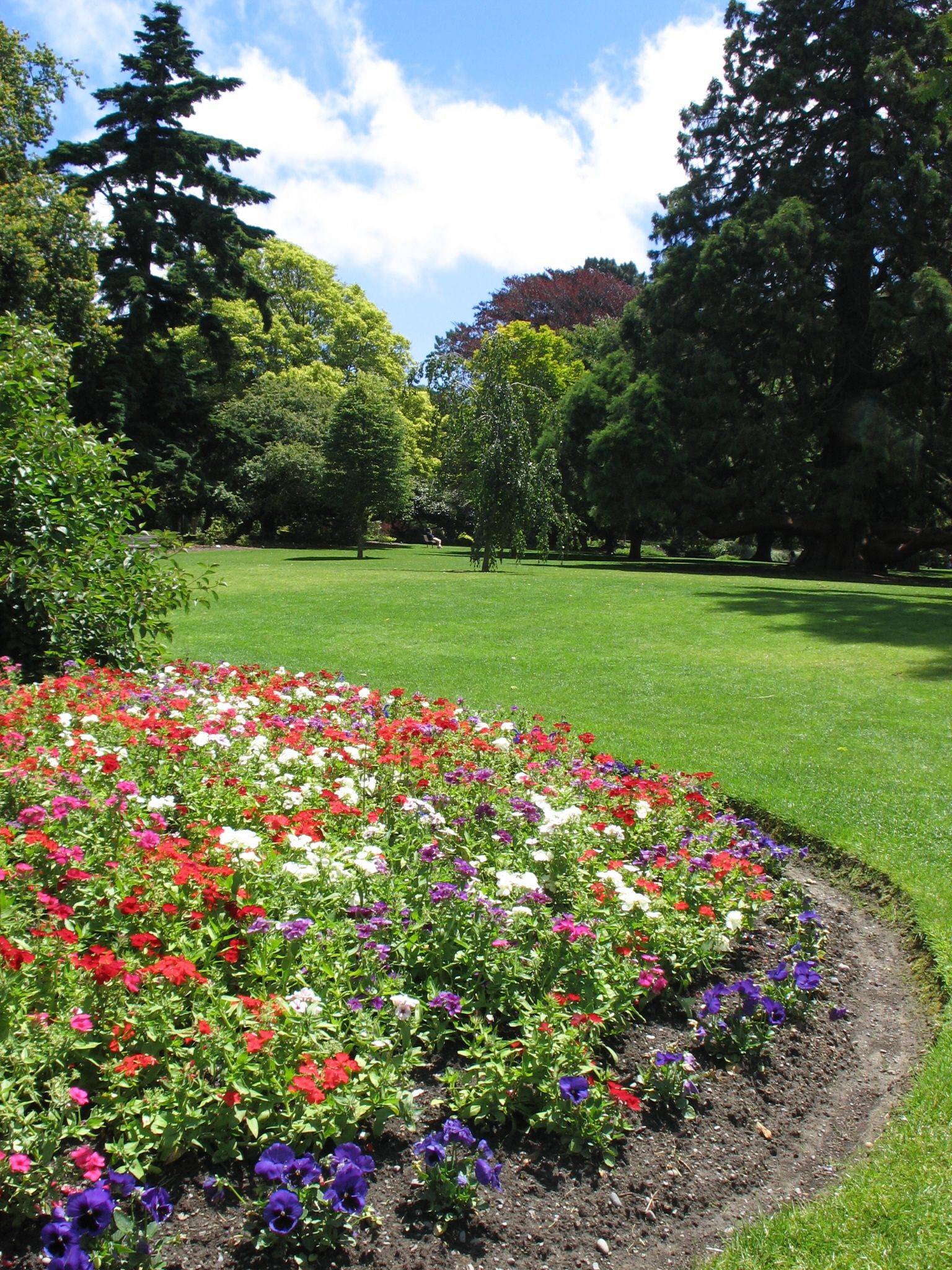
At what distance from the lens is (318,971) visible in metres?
2.67

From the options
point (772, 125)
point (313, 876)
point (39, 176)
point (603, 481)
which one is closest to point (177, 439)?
point (39, 176)

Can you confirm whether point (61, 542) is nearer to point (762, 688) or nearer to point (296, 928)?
point (296, 928)

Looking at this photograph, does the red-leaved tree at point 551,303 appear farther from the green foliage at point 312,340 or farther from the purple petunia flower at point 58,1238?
the purple petunia flower at point 58,1238

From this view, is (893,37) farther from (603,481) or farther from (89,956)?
(89,956)

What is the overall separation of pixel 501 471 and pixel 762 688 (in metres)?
15.1

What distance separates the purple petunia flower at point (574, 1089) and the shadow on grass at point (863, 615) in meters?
8.06

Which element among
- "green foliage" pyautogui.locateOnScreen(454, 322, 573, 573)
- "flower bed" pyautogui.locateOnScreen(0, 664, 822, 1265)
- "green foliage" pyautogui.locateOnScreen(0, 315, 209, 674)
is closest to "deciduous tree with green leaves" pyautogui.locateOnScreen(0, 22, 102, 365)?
"green foliage" pyautogui.locateOnScreen(454, 322, 573, 573)

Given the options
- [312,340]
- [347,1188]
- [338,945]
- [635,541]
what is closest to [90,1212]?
[347,1188]

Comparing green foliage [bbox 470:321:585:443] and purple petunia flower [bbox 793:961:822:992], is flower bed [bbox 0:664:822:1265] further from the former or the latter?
green foliage [bbox 470:321:585:443]

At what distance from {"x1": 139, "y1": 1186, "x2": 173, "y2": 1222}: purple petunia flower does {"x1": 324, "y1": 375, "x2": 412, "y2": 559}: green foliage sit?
95.3 feet

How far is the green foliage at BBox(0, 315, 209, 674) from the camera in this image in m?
6.49

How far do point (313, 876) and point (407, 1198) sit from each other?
3.34ft

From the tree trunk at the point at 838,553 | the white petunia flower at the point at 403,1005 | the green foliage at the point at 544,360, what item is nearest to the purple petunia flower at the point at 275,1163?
the white petunia flower at the point at 403,1005

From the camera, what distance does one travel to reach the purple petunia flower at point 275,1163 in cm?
195
